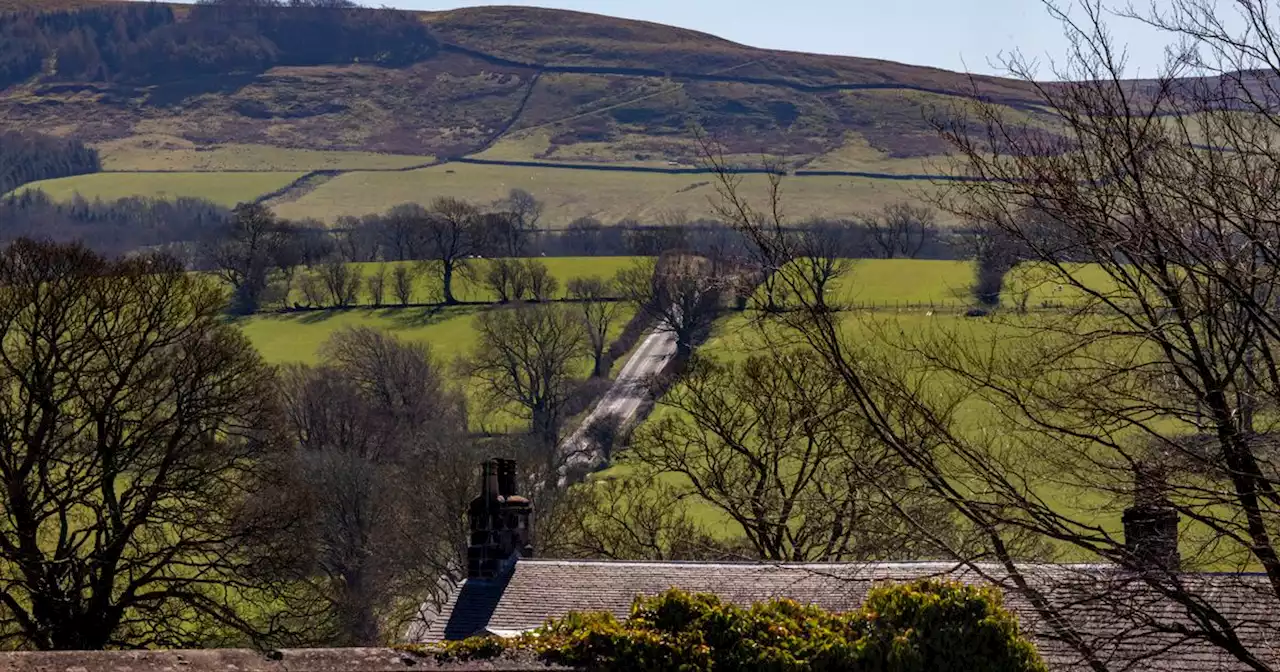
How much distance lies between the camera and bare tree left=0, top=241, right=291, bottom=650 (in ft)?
76.3

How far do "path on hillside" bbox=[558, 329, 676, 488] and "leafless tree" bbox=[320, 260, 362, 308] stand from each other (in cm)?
2225

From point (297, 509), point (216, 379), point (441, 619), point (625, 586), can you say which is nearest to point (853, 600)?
point (625, 586)

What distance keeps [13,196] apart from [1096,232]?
7282 inches

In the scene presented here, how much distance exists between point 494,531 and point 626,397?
52053 mm

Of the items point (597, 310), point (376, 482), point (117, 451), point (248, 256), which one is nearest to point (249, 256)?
point (248, 256)

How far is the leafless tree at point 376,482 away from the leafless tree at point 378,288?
71.2 ft

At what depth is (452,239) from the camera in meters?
97.2

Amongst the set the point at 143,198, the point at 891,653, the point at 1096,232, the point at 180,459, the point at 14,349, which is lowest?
the point at 143,198

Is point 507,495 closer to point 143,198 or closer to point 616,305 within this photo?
point 616,305

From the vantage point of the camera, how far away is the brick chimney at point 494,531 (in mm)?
20562

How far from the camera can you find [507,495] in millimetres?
22938

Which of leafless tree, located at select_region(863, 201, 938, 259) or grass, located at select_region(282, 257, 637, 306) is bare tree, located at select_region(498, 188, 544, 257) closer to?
grass, located at select_region(282, 257, 637, 306)

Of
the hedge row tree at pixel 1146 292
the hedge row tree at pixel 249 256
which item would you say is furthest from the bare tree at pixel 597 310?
the hedge row tree at pixel 1146 292

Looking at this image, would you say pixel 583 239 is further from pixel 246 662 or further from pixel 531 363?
pixel 246 662
